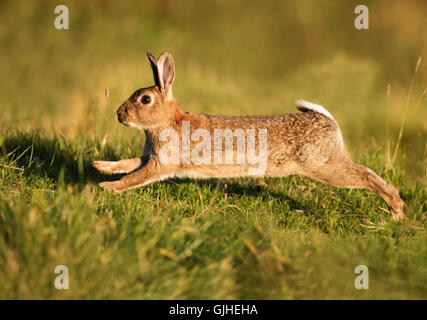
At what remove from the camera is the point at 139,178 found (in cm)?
452

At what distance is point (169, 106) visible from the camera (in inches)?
189

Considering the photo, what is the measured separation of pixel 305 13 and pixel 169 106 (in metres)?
9.89

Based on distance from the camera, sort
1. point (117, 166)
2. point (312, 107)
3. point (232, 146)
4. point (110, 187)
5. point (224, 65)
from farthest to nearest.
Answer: point (224, 65), point (312, 107), point (232, 146), point (117, 166), point (110, 187)

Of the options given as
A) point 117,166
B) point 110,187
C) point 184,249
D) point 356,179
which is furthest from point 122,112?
point 356,179

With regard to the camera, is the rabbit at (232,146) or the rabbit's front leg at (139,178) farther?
the rabbit at (232,146)

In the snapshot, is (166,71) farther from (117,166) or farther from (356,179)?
(356,179)

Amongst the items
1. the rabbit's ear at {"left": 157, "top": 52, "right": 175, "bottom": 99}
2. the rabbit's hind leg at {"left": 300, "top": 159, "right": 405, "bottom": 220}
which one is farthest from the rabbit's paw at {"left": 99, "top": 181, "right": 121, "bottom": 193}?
the rabbit's hind leg at {"left": 300, "top": 159, "right": 405, "bottom": 220}

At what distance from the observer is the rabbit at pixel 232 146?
469 centimetres

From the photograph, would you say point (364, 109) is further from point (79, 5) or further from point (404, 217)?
point (79, 5)

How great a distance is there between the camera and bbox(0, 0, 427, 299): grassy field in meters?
2.94

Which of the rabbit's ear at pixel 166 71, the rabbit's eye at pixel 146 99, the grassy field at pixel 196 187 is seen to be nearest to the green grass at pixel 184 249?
the grassy field at pixel 196 187

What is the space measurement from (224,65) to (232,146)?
274 inches

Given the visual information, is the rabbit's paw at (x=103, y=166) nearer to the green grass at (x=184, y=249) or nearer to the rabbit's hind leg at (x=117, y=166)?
the rabbit's hind leg at (x=117, y=166)

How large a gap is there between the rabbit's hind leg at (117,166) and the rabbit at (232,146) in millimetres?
10
